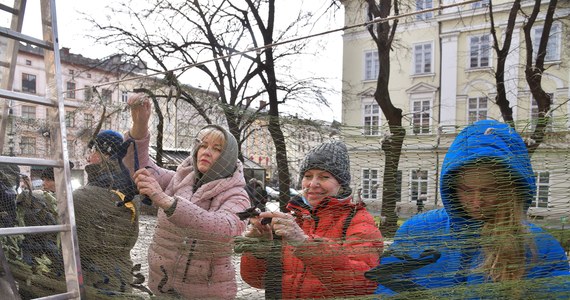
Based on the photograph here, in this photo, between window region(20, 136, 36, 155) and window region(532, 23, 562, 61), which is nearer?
window region(20, 136, 36, 155)

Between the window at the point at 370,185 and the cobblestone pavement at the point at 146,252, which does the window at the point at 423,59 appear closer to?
the window at the point at 370,185

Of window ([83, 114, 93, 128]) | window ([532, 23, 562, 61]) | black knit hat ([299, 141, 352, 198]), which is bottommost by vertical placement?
black knit hat ([299, 141, 352, 198])

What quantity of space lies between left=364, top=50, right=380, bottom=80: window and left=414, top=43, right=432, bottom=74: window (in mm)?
2155

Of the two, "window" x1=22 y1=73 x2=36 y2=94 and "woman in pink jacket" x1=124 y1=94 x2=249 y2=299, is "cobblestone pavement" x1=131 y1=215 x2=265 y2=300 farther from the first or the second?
"window" x1=22 y1=73 x2=36 y2=94

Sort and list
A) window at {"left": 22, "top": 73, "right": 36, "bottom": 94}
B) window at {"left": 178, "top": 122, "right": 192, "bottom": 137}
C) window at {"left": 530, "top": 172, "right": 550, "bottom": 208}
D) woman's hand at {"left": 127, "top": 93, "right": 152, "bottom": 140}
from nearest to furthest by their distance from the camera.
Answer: window at {"left": 530, "top": 172, "right": 550, "bottom": 208} → woman's hand at {"left": 127, "top": 93, "right": 152, "bottom": 140} → window at {"left": 178, "top": 122, "right": 192, "bottom": 137} → window at {"left": 22, "top": 73, "right": 36, "bottom": 94}

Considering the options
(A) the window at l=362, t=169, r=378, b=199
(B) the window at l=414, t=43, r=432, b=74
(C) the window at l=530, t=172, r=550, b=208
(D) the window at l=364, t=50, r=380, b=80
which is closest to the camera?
(C) the window at l=530, t=172, r=550, b=208

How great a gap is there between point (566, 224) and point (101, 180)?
7.60 ft

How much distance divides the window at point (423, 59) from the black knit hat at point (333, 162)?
2333 centimetres

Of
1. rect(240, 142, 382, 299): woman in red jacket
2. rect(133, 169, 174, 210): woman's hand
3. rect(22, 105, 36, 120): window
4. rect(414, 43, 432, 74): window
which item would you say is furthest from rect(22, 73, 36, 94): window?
Answer: rect(414, 43, 432, 74): window

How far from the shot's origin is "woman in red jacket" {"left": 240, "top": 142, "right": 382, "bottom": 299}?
1556mm

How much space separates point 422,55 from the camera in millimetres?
23969

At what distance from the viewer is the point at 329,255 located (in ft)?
5.10

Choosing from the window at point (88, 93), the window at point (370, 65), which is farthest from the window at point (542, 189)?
the window at point (370, 65)

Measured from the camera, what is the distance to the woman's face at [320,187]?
72.8 inches
